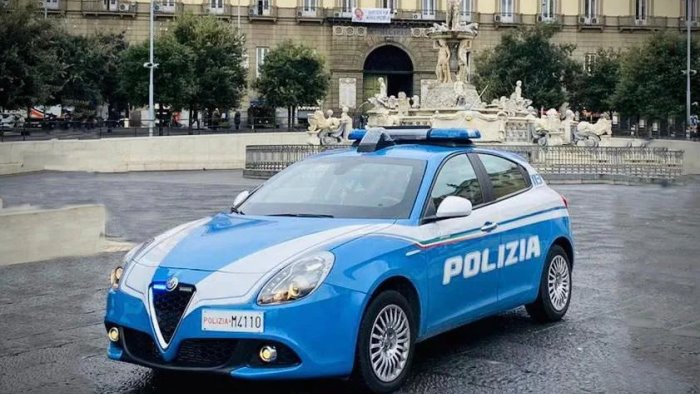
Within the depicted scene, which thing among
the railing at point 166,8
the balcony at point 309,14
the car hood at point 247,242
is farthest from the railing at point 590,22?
the car hood at point 247,242

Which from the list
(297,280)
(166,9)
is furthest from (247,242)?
(166,9)

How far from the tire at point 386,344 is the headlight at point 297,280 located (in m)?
0.41

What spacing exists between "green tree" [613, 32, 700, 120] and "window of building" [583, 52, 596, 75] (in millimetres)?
6922

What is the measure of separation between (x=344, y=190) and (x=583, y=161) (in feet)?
81.1

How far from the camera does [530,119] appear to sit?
118 ft

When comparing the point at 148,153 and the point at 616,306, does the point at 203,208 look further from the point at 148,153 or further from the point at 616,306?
the point at 148,153

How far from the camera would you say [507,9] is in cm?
6731

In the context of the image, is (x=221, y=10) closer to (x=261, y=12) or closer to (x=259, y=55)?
(x=261, y=12)

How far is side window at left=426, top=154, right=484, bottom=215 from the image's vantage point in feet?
22.7

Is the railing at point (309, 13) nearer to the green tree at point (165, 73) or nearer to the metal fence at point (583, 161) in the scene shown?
the green tree at point (165, 73)

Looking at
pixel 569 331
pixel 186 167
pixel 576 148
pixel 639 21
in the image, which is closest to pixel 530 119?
pixel 576 148

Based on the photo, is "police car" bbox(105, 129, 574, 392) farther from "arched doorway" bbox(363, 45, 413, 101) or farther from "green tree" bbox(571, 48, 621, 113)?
"arched doorway" bbox(363, 45, 413, 101)

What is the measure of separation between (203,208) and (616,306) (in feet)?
38.5

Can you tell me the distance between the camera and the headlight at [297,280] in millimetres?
5566
